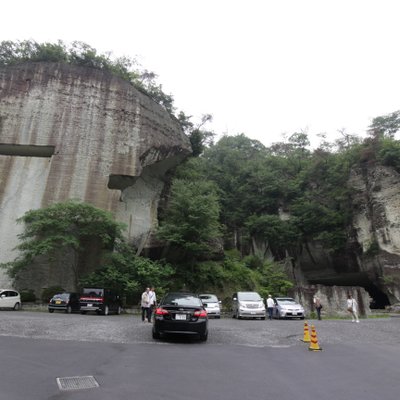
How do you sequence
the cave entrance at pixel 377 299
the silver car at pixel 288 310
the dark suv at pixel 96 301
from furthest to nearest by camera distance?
the cave entrance at pixel 377 299 < the silver car at pixel 288 310 < the dark suv at pixel 96 301

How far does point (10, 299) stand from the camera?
785 inches

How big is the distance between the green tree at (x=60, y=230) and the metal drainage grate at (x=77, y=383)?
53.0ft

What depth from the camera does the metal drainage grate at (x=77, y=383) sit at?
528 centimetres

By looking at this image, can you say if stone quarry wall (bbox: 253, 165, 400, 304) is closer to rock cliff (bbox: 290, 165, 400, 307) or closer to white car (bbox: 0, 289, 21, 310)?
rock cliff (bbox: 290, 165, 400, 307)

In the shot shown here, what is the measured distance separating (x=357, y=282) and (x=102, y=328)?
35.6 metres

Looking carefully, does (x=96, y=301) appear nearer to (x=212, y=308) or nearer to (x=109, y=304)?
(x=109, y=304)

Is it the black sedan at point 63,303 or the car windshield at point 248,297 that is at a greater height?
the car windshield at point 248,297

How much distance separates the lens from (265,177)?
42.8m

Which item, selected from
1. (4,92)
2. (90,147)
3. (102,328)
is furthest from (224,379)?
(4,92)

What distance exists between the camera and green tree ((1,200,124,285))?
70.3 ft

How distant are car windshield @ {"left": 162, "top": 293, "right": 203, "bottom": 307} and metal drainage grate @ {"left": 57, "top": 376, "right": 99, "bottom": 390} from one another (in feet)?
15.4

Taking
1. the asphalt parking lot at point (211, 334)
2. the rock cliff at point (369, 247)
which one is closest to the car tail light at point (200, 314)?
the asphalt parking lot at point (211, 334)

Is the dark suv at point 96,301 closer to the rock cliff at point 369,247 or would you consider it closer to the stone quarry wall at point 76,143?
the stone quarry wall at point 76,143

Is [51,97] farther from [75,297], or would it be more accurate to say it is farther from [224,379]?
[224,379]
